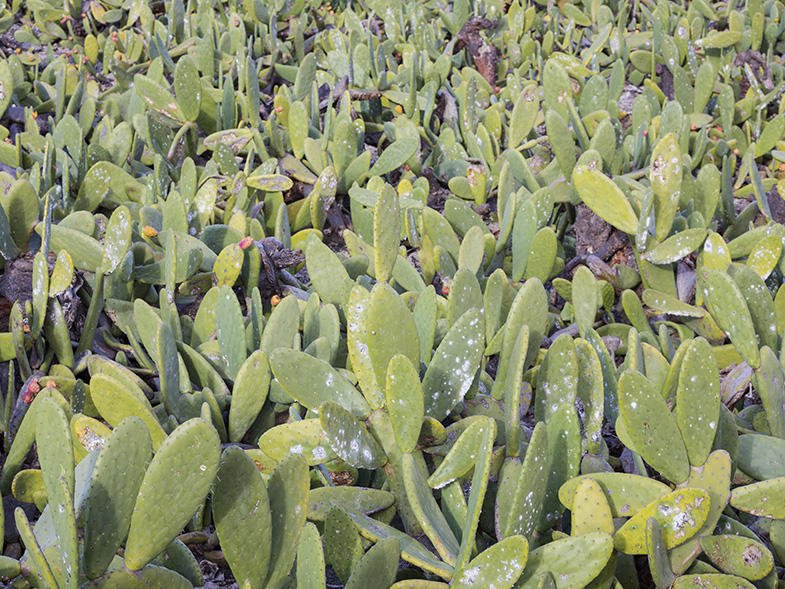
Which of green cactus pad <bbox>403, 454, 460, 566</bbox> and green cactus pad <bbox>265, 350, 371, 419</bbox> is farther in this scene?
green cactus pad <bbox>265, 350, 371, 419</bbox>

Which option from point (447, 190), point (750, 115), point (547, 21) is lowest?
point (447, 190)

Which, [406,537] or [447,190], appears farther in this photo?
[447,190]

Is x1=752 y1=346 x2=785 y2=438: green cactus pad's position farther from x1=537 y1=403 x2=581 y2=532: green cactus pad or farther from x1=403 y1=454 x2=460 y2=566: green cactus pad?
x1=403 y1=454 x2=460 y2=566: green cactus pad

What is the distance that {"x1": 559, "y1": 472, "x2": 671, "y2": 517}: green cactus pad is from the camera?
964mm

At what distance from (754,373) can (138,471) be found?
1.05 metres

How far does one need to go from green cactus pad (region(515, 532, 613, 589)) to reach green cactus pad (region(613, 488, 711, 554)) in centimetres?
9

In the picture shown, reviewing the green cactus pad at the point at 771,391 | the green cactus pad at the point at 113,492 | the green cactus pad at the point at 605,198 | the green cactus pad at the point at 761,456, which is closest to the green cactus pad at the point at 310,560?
the green cactus pad at the point at 113,492

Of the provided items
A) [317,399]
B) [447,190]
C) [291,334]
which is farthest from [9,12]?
[317,399]

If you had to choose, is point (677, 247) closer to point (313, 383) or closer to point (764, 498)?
point (764, 498)

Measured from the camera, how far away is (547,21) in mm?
3494

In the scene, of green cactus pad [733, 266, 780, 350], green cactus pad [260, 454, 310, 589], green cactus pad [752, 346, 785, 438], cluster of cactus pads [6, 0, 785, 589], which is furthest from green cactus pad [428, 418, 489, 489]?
green cactus pad [733, 266, 780, 350]

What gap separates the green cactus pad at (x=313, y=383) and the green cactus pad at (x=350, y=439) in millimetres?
78

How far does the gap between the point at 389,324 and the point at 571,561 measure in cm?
43

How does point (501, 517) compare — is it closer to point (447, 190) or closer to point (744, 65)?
point (447, 190)
